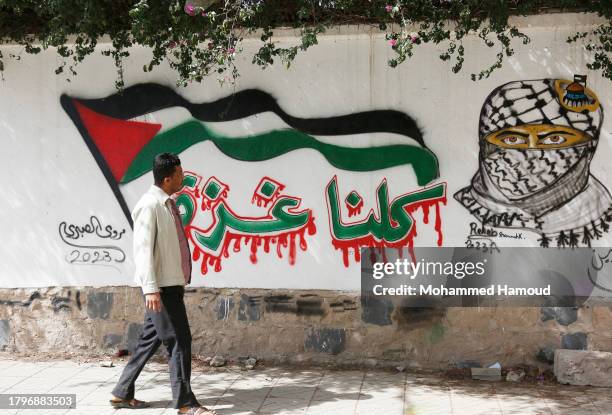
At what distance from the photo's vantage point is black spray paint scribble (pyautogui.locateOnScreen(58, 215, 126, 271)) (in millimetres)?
6621

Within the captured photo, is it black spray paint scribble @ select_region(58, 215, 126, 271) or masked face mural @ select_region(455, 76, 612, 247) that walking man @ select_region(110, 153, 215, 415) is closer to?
black spray paint scribble @ select_region(58, 215, 126, 271)

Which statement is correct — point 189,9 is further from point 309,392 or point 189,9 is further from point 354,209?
point 309,392

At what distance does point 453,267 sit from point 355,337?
3.31ft

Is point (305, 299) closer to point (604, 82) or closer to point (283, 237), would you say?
point (283, 237)

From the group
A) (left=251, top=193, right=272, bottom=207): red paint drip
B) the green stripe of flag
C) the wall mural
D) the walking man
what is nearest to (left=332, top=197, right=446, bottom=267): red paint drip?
the green stripe of flag

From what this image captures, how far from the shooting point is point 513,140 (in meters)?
6.12

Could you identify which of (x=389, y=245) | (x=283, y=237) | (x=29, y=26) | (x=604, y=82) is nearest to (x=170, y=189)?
(x=283, y=237)

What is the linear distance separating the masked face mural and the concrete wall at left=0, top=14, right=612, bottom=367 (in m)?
0.02

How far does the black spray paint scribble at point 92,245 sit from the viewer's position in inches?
261

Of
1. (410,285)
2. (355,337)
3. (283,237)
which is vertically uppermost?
(283,237)

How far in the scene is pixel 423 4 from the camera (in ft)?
18.7

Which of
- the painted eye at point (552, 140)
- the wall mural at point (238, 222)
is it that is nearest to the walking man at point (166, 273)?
the wall mural at point (238, 222)

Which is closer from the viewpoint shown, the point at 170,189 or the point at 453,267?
the point at 170,189
